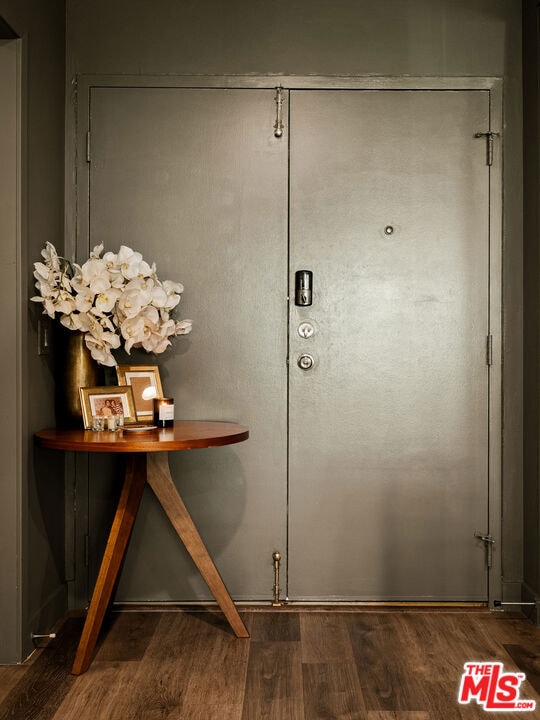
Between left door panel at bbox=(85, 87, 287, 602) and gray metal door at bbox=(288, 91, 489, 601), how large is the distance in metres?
0.10

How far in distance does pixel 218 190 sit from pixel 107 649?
5.87 ft

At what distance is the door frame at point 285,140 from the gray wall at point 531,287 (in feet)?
0.33

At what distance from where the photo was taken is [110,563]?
2.31 metres

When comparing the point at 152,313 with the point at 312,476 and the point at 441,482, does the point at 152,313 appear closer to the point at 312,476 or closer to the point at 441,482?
the point at 312,476

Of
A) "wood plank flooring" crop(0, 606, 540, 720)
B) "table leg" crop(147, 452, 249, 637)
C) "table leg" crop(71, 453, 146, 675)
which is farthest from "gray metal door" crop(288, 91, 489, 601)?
"table leg" crop(71, 453, 146, 675)

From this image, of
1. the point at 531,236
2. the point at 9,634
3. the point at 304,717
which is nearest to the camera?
the point at 304,717

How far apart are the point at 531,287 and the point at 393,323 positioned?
1.84ft

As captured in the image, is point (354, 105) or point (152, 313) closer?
point (152, 313)

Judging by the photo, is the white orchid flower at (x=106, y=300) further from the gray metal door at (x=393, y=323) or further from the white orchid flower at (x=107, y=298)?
the gray metal door at (x=393, y=323)

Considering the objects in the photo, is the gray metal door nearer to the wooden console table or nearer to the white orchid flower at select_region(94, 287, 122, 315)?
the wooden console table

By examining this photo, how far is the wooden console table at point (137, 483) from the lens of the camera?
2.21 m

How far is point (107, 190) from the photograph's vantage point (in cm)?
287

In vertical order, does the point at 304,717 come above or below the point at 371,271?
below

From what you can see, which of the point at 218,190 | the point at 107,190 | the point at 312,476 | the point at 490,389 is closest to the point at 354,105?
the point at 218,190
